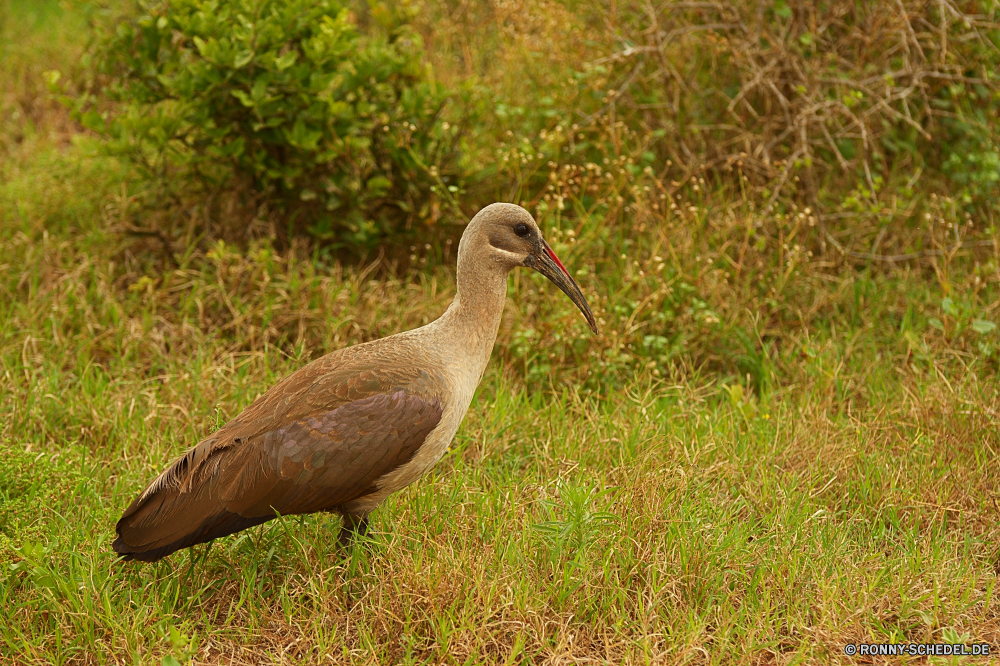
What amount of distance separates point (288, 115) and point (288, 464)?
2.58m

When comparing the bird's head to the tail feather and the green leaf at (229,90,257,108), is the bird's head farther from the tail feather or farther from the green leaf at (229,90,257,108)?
the green leaf at (229,90,257,108)

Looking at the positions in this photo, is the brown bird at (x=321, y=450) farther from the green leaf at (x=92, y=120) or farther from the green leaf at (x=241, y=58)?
the green leaf at (x=92, y=120)

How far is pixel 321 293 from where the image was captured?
5227mm

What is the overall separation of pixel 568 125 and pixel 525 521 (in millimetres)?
3088

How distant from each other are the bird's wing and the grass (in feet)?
0.88

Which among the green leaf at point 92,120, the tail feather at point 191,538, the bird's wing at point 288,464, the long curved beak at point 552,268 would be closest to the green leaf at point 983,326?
the long curved beak at point 552,268

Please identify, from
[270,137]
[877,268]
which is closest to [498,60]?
[270,137]

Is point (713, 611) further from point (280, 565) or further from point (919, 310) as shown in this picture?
point (919, 310)

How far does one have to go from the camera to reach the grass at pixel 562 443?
3.19 meters

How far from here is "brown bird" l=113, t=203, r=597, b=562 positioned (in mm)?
3219

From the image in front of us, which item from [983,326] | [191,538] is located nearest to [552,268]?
[191,538]

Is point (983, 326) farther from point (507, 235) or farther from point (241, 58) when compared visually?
point (241, 58)

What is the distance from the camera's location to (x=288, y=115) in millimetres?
5176

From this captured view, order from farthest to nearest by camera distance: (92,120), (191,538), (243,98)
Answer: (92,120) < (243,98) < (191,538)
